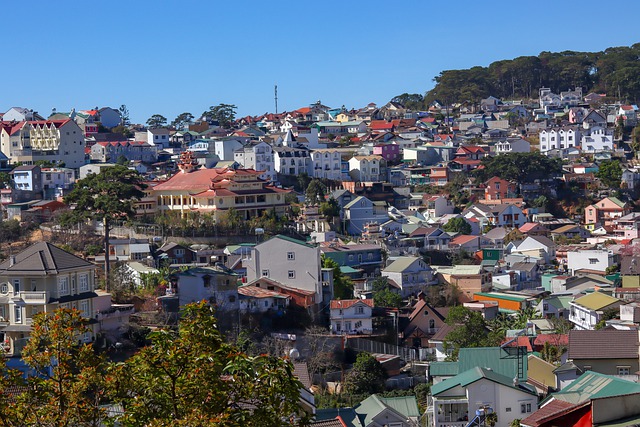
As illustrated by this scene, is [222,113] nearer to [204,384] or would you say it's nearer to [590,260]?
[590,260]

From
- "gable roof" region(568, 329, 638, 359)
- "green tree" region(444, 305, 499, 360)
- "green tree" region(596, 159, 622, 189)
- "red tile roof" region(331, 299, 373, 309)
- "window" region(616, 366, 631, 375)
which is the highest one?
"green tree" region(596, 159, 622, 189)

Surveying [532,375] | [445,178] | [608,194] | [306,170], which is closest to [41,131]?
[306,170]

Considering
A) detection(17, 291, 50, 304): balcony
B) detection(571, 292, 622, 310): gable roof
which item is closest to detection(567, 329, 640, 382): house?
detection(571, 292, 622, 310): gable roof

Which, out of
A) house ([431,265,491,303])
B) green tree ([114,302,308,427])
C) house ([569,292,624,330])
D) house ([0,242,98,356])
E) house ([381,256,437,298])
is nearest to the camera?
green tree ([114,302,308,427])

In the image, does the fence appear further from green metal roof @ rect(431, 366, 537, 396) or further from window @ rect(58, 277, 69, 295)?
window @ rect(58, 277, 69, 295)

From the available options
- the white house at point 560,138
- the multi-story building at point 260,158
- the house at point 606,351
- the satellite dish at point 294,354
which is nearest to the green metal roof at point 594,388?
the house at point 606,351

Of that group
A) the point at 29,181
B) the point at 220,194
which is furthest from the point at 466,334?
the point at 29,181
